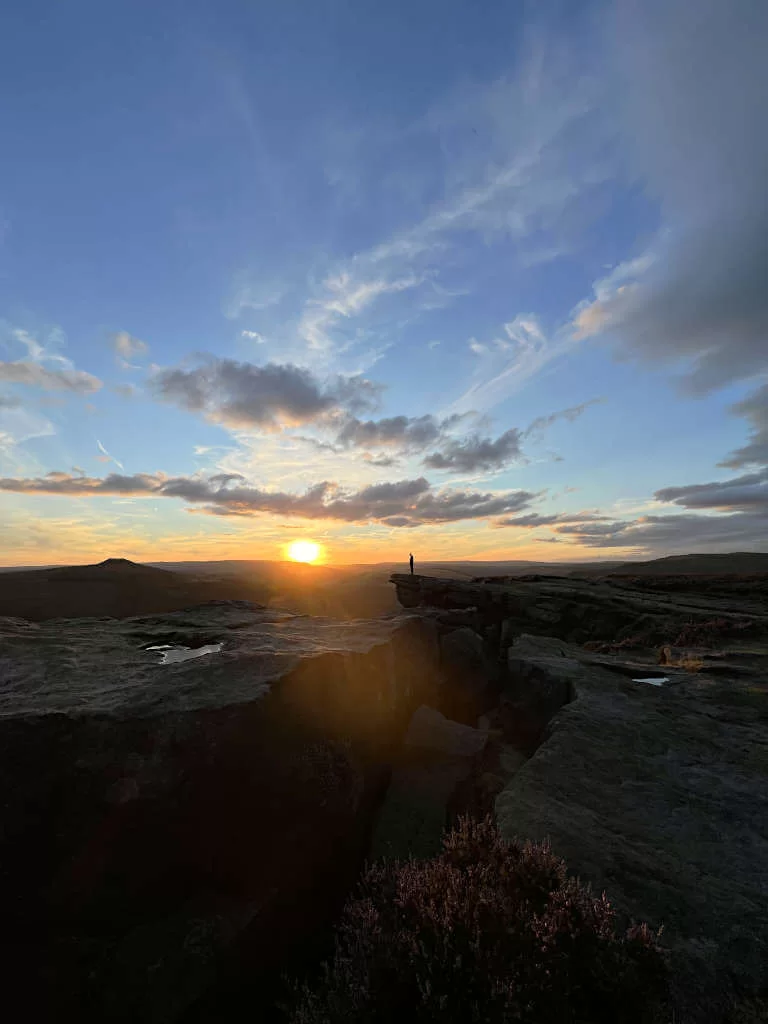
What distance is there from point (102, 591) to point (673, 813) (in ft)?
143

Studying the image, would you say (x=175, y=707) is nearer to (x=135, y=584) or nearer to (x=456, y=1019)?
(x=456, y=1019)

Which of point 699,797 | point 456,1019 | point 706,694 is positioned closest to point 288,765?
point 456,1019

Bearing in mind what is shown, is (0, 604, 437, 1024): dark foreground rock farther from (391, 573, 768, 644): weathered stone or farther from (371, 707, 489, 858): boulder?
(391, 573, 768, 644): weathered stone

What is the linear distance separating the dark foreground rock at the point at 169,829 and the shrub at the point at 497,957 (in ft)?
3.60

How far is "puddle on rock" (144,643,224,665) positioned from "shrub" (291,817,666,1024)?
5.15 meters

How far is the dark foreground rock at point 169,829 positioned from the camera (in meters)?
4.44

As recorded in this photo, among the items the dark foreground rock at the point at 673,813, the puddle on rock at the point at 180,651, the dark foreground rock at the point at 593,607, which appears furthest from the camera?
the dark foreground rock at the point at 593,607

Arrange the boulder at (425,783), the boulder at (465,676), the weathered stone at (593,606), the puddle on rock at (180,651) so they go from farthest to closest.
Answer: the weathered stone at (593,606), the boulder at (465,676), the puddle on rock at (180,651), the boulder at (425,783)

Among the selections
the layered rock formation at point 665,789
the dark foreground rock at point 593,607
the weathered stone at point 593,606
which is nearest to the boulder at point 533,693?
the layered rock formation at point 665,789

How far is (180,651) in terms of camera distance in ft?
29.3

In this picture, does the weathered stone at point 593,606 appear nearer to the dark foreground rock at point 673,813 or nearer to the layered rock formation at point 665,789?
the layered rock formation at point 665,789

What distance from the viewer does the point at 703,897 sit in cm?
414

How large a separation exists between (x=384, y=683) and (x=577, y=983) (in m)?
5.70

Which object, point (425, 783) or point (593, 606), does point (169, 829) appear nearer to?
point (425, 783)
